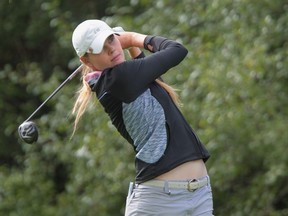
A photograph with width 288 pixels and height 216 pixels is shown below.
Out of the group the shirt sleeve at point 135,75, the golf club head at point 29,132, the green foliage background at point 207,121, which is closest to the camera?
the shirt sleeve at point 135,75

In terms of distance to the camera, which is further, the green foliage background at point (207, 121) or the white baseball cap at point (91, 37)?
the green foliage background at point (207, 121)

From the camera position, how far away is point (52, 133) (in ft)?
28.9

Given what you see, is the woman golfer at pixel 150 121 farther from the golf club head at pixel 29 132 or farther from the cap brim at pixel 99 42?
the golf club head at pixel 29 132

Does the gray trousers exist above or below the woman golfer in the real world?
below

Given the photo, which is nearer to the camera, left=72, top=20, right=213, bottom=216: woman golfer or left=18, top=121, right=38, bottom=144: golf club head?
left=72, top=20, right=213, bottom=216: woman golfer

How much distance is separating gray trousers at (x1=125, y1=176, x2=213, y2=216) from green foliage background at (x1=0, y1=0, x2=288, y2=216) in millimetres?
3123

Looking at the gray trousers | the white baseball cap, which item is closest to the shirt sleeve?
the white baseball cap

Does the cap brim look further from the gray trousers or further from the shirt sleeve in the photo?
the gray trousers

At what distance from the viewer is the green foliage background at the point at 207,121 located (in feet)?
24.0

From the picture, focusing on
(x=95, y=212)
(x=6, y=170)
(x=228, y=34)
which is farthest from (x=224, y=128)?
(x=6, y=170)

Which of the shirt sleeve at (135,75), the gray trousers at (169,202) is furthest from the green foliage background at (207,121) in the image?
the shirt sleeve at (135,75)

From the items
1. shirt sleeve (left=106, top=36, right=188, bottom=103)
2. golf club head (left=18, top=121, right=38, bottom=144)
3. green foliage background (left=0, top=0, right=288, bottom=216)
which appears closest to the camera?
shirt sleeve (left=106, top=36, right=188, bottom=103)

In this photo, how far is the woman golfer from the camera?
401cm

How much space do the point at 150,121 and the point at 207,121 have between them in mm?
3270
